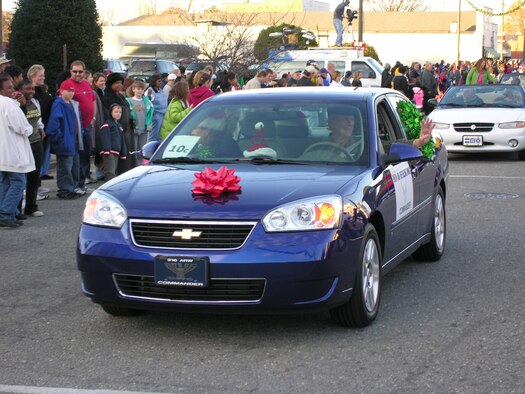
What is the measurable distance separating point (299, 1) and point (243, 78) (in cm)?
9105

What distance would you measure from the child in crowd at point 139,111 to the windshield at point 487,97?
6.75 metres

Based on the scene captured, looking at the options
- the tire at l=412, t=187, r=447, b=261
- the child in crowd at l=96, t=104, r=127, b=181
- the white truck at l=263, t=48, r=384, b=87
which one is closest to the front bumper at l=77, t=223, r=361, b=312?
the tire at l=412, t=187, r=447, b=261

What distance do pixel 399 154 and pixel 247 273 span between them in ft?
6.08

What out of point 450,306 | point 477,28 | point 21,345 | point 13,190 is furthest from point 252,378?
point 477,28

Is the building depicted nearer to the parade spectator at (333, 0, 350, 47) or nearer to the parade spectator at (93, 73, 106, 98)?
the parade spectator at (333, 0, 350, 47)

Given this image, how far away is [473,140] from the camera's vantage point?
727 inches

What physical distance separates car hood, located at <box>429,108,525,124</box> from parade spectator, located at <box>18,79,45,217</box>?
8.62 metres

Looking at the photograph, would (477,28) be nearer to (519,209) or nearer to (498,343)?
(519,209)

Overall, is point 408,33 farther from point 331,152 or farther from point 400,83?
point 331,152

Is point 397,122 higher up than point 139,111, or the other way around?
point 397,122

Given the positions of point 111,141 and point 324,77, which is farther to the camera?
point 324,77

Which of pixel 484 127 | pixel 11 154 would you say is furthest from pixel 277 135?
pixel 484 127

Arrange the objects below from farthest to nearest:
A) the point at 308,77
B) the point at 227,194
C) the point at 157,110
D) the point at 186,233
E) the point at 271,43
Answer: the point at 271,43 < the point at 308,77 < the point at 157,110 < the point at 227,194 < the point at 186,233

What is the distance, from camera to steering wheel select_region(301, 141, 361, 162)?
7.14 meters
